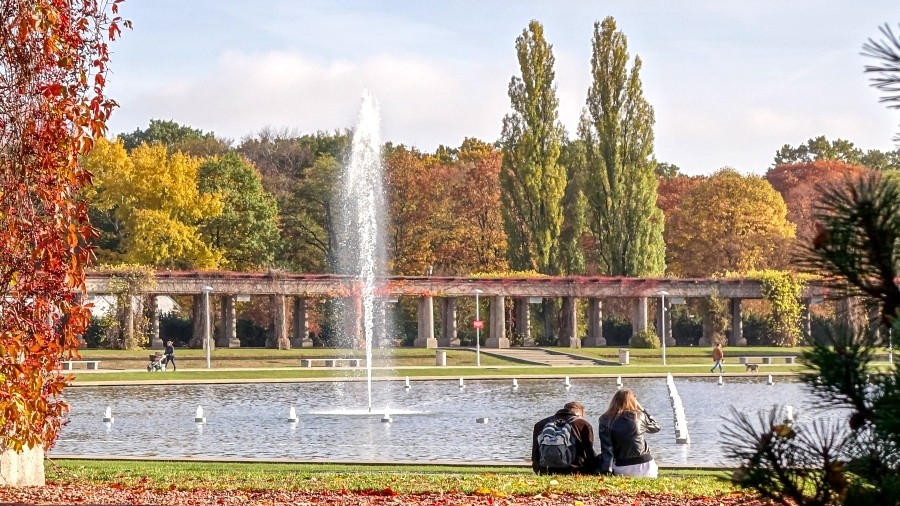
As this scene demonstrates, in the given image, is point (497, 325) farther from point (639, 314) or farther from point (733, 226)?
point (733, 226)

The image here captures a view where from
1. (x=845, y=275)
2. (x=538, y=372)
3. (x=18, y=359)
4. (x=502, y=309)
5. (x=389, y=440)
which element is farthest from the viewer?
(x=502, y=309)

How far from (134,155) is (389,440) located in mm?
47753

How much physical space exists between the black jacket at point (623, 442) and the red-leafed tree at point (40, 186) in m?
5.33

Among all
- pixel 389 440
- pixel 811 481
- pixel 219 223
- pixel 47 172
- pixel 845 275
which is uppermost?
pixel 219 223

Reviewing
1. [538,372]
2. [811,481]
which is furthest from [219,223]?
[811,481]

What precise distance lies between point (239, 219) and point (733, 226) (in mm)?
29604

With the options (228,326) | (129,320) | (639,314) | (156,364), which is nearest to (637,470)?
(156,364)

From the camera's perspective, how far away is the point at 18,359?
10461 millimetres

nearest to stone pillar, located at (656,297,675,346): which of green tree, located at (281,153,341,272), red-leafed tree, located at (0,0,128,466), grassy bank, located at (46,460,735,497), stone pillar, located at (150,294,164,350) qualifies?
green tree, located at (281,153,341,272)

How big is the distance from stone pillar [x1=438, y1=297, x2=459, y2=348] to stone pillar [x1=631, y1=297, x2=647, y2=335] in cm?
947

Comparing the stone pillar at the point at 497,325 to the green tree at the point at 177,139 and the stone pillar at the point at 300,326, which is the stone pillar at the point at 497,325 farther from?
the green tree at the point at 177,139

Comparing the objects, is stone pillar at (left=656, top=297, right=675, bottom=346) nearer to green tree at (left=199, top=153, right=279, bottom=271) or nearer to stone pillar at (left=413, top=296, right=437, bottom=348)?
stone pillar at (left=413, top=296, right=437, bottom=348)

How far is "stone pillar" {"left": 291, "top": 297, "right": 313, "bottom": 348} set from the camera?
68.1 m

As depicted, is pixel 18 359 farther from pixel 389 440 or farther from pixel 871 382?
pixel 389 440
